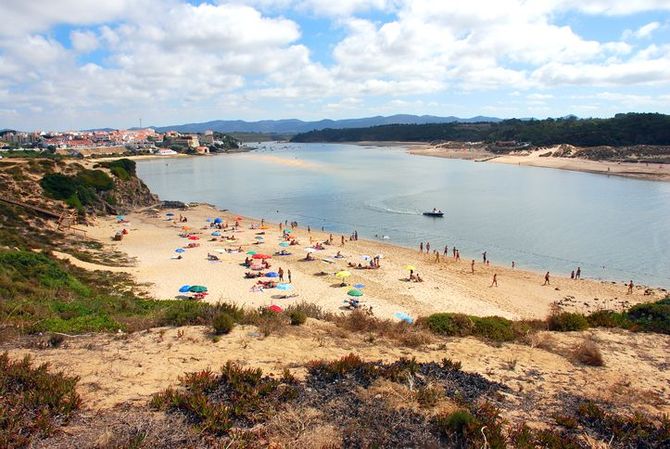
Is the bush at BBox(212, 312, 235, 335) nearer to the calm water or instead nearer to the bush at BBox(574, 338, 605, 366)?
the bush at BBox(574, 338, 605, 366)

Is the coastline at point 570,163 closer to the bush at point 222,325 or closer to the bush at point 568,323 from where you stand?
the bush at point 568,323

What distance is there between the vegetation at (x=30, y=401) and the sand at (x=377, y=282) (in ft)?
45.2

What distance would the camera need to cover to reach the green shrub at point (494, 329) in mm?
11695

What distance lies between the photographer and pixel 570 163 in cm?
10006

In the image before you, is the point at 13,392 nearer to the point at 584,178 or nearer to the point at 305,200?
the point at 305,200

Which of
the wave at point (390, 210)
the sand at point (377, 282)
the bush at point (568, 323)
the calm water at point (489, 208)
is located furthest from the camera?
the wave at point (390, 210)

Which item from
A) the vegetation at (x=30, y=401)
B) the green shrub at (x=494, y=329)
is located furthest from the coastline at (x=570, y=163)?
the vegetation at (x=30, y=401)

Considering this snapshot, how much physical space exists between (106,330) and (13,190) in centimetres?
3798

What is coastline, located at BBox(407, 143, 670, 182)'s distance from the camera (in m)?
80.1

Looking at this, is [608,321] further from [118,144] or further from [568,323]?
[118,144]

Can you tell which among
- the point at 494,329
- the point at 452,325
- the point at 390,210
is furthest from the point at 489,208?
the point at 452,325

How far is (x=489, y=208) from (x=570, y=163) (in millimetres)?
58938

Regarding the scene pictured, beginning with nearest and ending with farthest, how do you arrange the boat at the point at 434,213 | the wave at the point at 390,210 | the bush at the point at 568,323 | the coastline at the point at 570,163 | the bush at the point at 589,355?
the bush at the point at 589,355
the bush at the point at 568,323
the boat at the point at 434,213
the wave at the point at 390,210
the coastline at the point at 570,163

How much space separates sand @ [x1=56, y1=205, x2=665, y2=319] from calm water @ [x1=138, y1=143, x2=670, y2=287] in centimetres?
439
